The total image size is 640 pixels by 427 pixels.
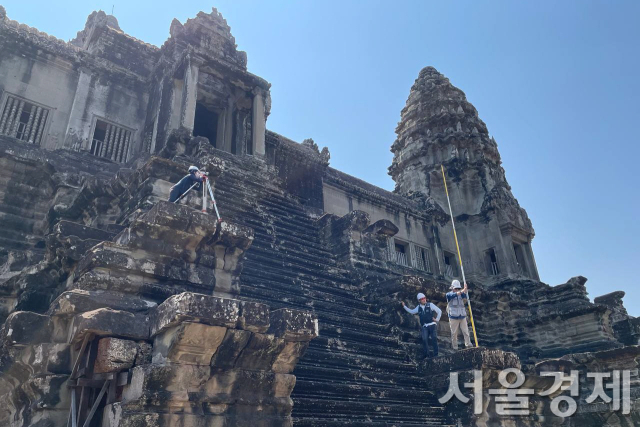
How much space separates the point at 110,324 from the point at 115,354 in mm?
316

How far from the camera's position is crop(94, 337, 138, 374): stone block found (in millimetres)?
4438

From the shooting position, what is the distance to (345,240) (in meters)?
11.9

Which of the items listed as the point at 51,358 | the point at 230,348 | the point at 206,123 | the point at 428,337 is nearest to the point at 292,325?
the point at 230,348

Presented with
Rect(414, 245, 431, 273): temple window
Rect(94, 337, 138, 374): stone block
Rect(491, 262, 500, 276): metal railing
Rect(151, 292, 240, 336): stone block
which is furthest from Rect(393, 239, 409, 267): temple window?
Rect(94, 337, 138, 374): stone block

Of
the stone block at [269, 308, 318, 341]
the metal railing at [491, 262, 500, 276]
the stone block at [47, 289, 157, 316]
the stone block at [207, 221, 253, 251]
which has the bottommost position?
the stone block at [269, 308, 318, 341]

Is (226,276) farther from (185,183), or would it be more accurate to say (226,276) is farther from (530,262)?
(530,262)

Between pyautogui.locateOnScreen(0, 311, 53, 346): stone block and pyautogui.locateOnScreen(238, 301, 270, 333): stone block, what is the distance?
2173 millimetres

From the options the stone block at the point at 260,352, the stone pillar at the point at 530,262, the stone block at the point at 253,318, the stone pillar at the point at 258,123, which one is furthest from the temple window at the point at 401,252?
the stone block at the point at 253,318

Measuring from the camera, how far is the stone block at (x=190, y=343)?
14.1 feet

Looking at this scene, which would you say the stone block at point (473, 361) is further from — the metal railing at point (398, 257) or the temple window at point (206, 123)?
the temple window at point (206, 123)

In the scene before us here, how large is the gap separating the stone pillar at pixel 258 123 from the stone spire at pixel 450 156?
32.1ft

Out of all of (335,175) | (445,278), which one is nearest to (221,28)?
(335,175)

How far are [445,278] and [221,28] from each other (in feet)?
41.9

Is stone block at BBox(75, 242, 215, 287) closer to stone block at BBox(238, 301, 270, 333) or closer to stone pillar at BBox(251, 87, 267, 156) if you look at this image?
stone block at BBox(238, 301, 270, 333)
